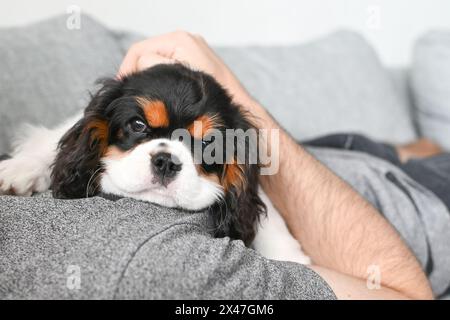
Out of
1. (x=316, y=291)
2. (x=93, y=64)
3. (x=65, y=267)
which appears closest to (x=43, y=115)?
(x=93, y=64)

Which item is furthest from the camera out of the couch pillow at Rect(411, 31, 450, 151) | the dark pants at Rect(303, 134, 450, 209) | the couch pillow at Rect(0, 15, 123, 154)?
the couch pillow at Rect(411, 31, 450, 151)

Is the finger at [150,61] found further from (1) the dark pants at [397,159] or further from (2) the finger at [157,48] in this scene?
(1) the dark pants at [397,159]

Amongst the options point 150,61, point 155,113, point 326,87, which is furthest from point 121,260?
point 326,87

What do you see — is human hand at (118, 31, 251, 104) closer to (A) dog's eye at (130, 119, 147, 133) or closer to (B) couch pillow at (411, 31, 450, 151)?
(A) dog's eye at (130, 119, 147, 133)

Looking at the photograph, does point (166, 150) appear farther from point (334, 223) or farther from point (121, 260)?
point (334, 223)

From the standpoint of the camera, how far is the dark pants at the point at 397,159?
198 centimetres

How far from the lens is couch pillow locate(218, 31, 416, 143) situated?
2.39 meters

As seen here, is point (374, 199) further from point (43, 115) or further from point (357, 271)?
point (43, 115)

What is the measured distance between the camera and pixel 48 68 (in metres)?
1.79

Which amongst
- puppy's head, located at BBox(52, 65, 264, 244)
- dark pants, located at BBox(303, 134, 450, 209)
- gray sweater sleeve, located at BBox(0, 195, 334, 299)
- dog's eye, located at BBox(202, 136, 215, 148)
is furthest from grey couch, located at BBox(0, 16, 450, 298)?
dark pants, located at BBox(303, 134, 450, 209)

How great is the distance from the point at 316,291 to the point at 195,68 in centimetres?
66

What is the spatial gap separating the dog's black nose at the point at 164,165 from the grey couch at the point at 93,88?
85mm

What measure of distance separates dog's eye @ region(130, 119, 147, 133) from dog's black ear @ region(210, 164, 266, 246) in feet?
0.76

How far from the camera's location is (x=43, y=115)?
1.72 meters
